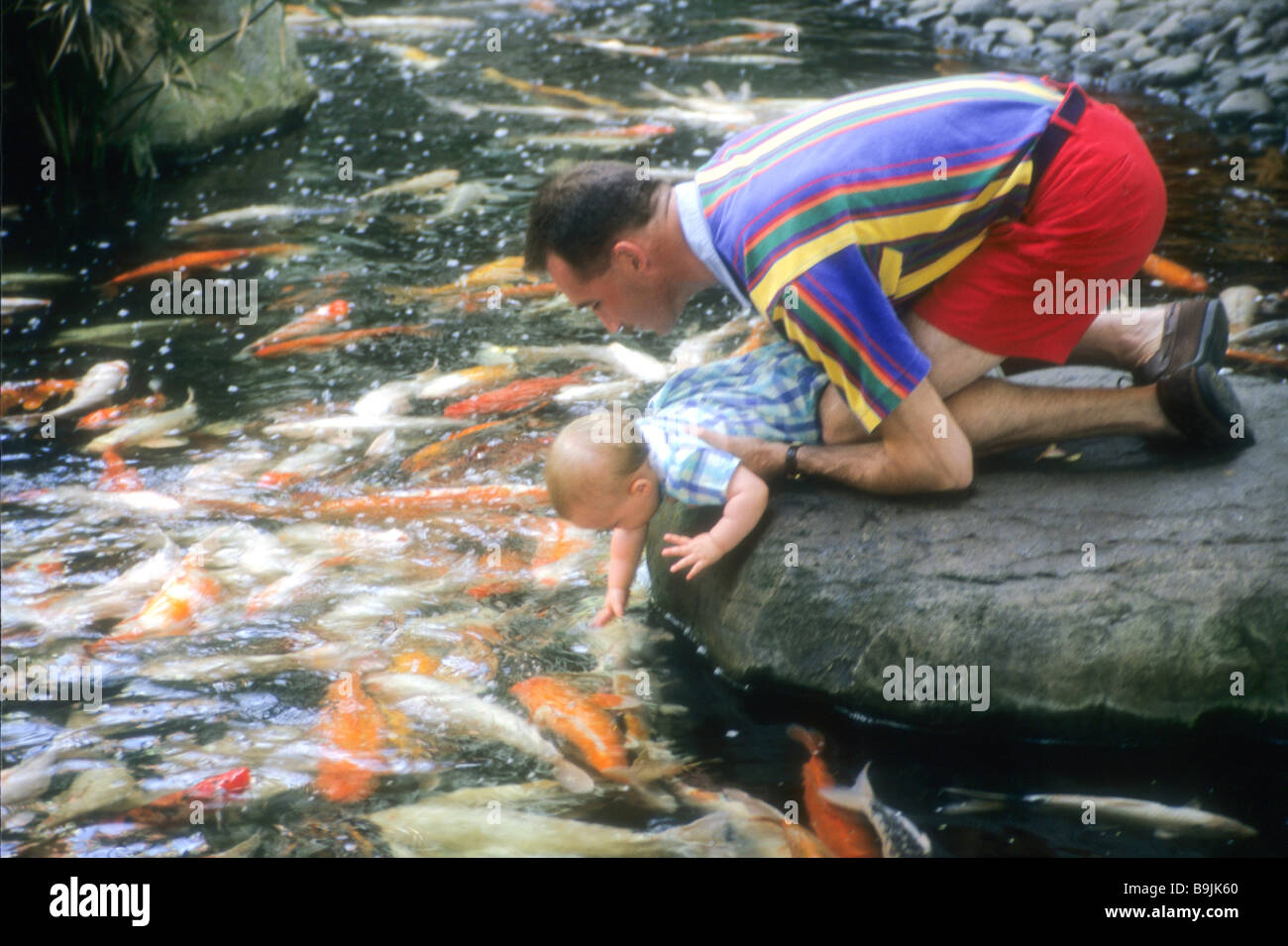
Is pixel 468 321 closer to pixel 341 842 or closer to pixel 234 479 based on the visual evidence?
pixel 234 479

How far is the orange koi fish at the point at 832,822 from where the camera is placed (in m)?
2.66

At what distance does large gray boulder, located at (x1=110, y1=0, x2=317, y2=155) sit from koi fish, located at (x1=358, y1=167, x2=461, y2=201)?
1312 millimetres

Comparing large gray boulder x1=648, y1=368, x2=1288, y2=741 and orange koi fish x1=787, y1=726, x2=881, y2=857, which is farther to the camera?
large gray boulder x1=648, y1=368, x2=1288, y2=741

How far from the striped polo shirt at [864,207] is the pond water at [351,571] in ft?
2.98

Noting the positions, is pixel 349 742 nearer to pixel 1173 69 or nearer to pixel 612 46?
pixel 1173 69

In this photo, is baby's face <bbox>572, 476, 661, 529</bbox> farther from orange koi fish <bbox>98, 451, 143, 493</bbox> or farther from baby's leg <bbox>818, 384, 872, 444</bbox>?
orange koi fish <bbox>98, 451, 143, 493</bbox>

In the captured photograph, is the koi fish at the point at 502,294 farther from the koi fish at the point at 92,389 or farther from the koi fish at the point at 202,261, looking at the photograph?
the koi fish at the point at 92,389

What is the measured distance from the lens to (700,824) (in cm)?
275

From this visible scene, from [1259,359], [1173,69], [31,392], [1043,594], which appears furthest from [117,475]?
[1173,69]

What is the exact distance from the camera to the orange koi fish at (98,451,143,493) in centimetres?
428

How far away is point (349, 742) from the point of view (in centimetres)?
304

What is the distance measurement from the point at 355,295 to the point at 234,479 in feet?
5.83

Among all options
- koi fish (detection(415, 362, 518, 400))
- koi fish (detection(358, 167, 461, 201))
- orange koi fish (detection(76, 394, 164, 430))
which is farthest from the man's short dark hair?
koi fish (detection(358, 167, 461, 201))

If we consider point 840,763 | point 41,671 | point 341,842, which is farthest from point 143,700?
point 840,763
